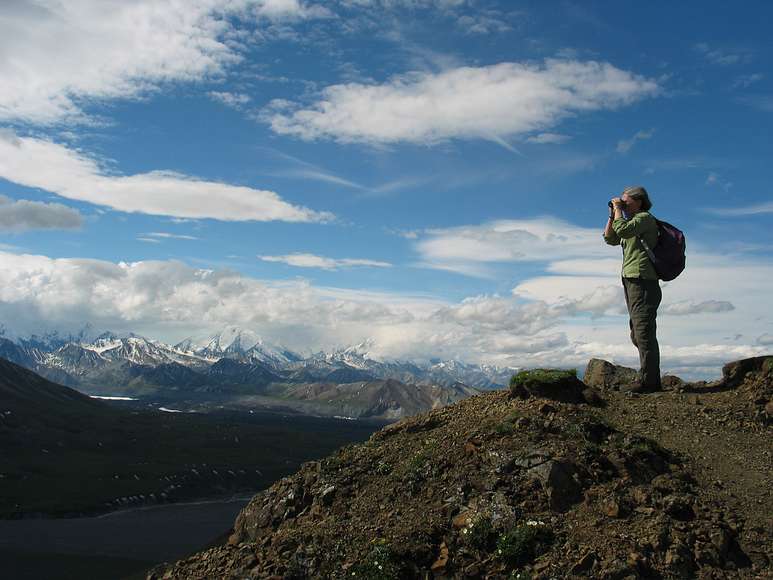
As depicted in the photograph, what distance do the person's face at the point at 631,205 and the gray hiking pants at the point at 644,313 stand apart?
1805 millimetres

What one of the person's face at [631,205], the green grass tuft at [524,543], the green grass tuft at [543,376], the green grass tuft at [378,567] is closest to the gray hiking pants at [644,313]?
the person's face at [631,205]

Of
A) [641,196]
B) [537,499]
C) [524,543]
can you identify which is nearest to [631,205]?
[641,196]

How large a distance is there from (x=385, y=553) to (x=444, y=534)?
3.97 feet

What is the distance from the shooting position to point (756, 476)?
13.4 meters

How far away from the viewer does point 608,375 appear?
2019 centimetres

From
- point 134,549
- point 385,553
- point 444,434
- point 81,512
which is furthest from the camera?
point 81,512

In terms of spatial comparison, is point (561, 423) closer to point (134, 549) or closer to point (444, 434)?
point (444, 434)

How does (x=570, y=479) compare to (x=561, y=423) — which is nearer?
(x=570, y=479)

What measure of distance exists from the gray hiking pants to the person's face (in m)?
1.81

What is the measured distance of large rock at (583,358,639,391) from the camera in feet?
63.7

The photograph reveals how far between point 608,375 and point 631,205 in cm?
610

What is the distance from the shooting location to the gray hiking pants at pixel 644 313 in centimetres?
1653

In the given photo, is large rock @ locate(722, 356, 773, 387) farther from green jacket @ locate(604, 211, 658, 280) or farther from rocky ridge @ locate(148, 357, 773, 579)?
green jacket @ locate(604, 211, 658, 280)

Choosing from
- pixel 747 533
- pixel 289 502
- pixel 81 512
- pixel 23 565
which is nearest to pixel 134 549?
pixel 23 565
